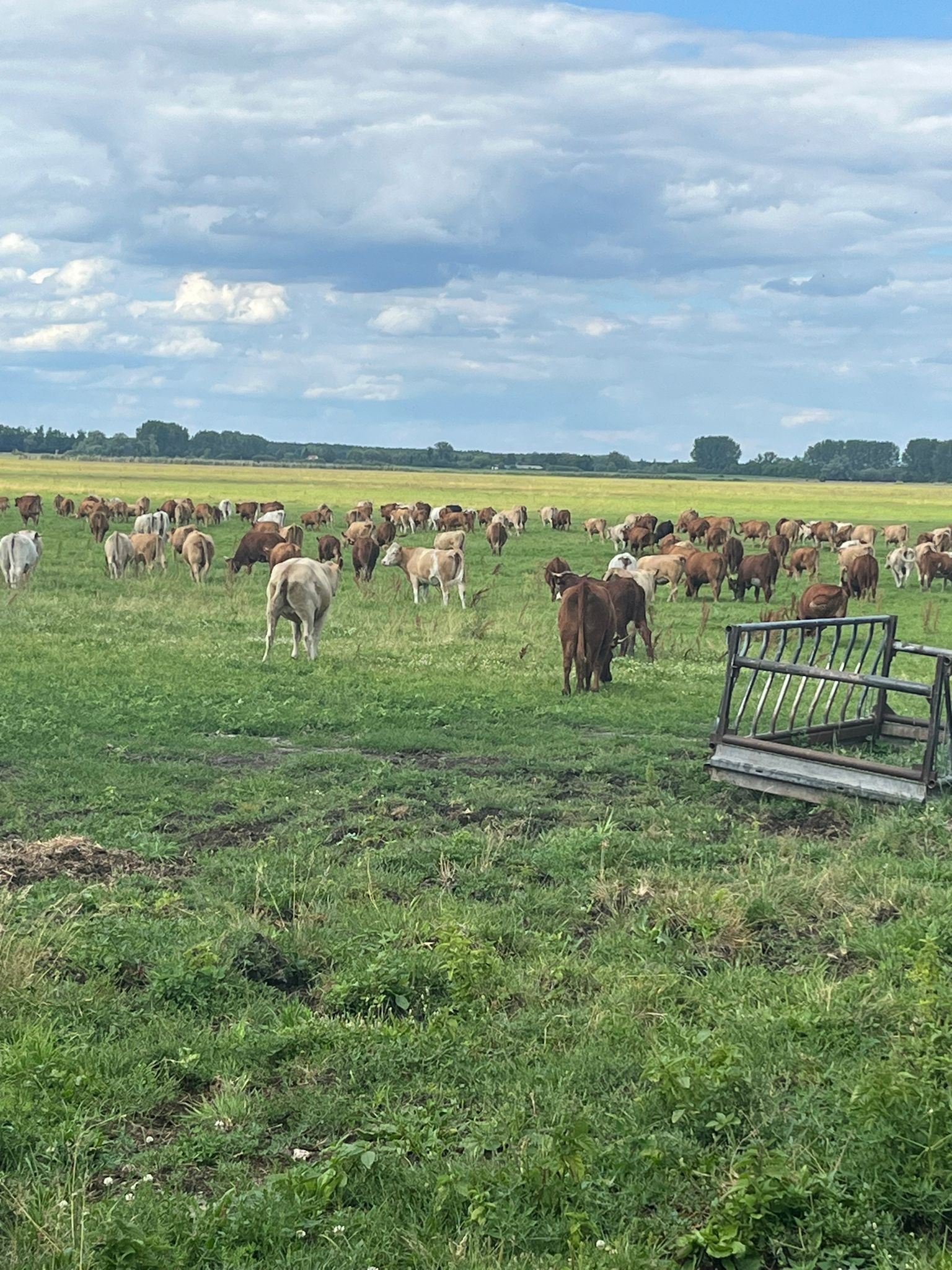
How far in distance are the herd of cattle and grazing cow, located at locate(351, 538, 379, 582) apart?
0.04 meters

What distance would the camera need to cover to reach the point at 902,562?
120 feet

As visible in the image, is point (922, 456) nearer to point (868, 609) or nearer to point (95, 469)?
point (95, 469)

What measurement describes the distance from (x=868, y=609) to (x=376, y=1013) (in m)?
25.4

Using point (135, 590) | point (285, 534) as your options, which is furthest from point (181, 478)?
point (135, 590)

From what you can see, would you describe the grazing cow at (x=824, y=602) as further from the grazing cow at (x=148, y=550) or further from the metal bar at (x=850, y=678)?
the grazing cow at (x=148, y=550)

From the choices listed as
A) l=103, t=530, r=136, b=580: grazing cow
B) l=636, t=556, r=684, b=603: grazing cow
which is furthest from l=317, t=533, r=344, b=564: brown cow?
l=636, t=556, r=684, b=603: grazing cow

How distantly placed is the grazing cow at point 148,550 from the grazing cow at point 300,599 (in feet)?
51.1

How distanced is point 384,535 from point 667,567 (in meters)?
12.7

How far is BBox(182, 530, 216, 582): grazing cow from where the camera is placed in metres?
31.7

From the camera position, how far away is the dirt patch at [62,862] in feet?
25.1

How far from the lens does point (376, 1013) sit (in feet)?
19.1

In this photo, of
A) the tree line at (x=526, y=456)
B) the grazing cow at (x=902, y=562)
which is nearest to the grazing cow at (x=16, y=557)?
the grazing cow at (x=902, y=562)

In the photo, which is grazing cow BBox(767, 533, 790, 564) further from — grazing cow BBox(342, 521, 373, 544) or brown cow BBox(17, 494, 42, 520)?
brown cow BBox(17, 494, 42, 520)

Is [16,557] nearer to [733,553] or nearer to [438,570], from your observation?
[438,570]
